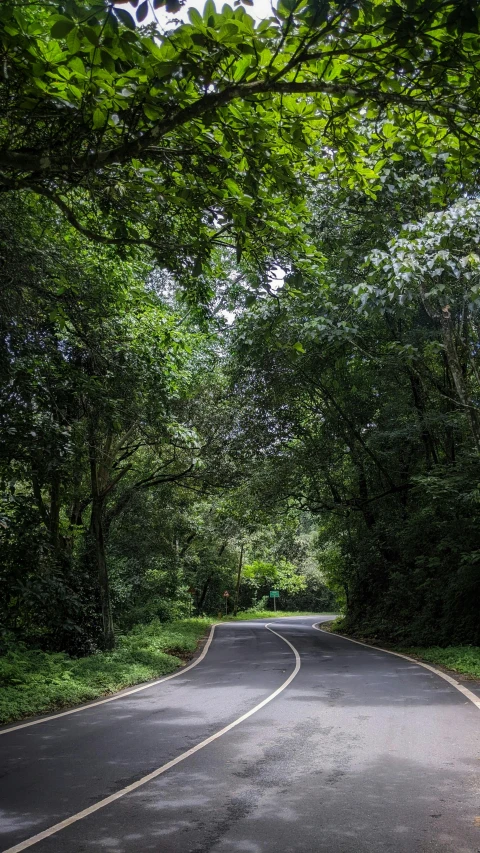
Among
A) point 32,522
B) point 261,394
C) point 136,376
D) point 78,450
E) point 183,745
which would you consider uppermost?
point 261,394

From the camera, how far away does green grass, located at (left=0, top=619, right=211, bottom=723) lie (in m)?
9.76

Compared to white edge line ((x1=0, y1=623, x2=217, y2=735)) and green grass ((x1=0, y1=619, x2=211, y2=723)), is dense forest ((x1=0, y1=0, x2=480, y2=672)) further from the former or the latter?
white edge line ((x1=0, y1=623, x2=217, y2=735))

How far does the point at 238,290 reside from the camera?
11.6 metres

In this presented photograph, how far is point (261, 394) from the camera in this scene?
1986 cm

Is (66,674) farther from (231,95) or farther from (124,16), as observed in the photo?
(124,16)

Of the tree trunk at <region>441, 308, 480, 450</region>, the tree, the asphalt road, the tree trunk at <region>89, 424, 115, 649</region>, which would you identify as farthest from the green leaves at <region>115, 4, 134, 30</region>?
the tree trunk at <region>89, 424, 115, 649</region>

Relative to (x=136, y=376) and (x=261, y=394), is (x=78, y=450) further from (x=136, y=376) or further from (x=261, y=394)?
(x=261, y=394)

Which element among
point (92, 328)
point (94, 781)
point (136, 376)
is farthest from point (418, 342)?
point (94, 781)

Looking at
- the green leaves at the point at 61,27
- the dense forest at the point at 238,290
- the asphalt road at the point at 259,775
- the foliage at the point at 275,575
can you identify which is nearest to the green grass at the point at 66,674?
the asphalt road at the point at 259,775

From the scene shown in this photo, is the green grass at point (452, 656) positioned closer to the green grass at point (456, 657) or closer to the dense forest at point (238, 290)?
the green grass at point (456, 657)

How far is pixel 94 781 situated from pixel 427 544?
1646cm

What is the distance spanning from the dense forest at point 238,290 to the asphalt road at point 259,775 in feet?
12.2

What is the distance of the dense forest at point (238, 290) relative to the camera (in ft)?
12.1

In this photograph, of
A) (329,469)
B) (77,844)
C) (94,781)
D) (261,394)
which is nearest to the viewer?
(77,844)
